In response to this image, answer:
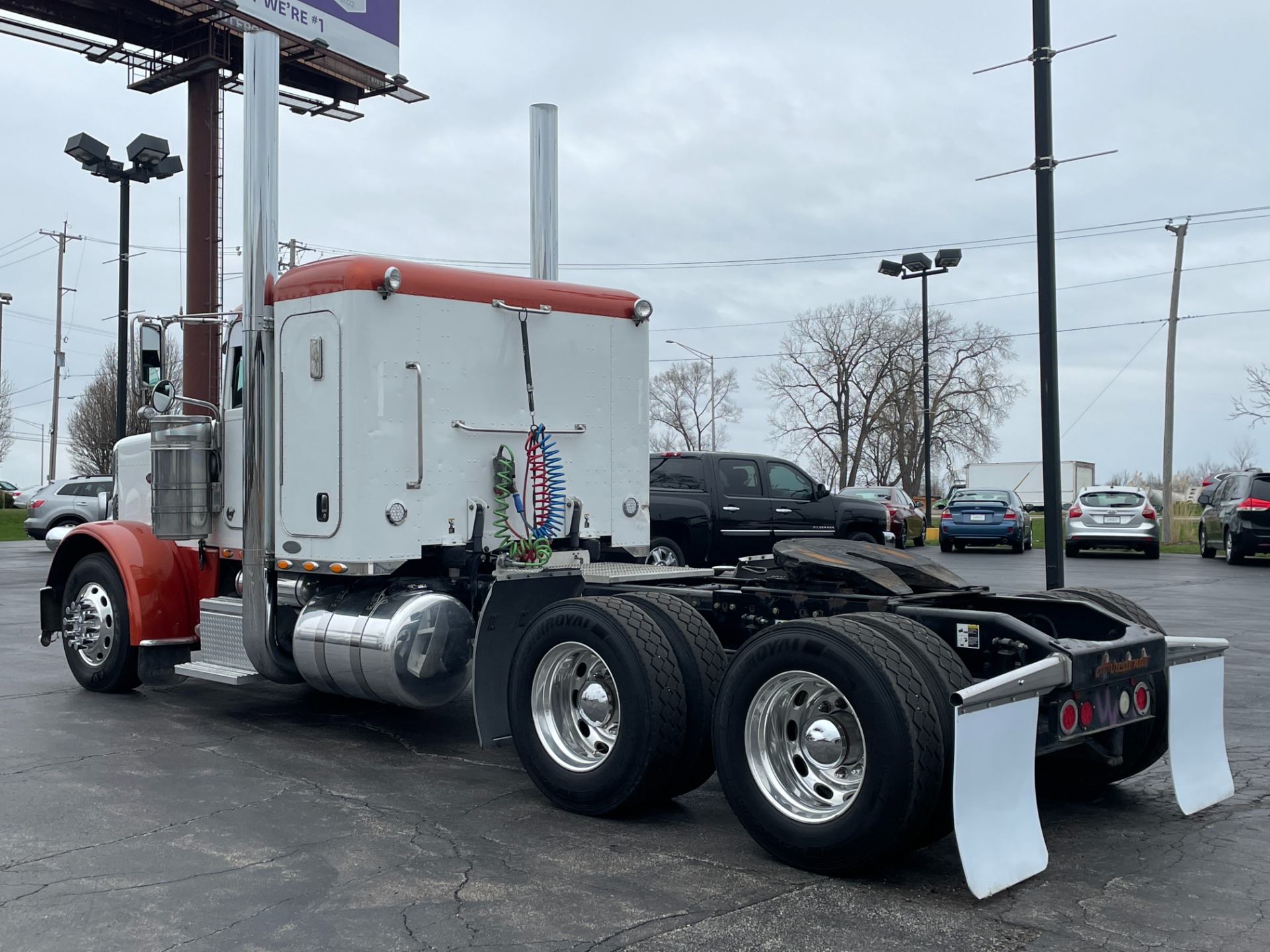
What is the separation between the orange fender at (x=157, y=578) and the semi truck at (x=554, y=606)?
0.07 ft

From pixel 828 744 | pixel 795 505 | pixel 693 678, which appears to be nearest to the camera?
pixel 828 744

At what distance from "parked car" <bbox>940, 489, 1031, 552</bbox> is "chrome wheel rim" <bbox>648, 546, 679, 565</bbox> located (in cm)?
1331

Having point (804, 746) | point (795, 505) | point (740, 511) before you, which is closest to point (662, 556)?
point (740, 511)

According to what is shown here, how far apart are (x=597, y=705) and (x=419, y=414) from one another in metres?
2.24

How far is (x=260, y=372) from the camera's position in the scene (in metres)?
7.38

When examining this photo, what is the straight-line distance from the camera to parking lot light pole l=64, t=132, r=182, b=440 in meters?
28.0

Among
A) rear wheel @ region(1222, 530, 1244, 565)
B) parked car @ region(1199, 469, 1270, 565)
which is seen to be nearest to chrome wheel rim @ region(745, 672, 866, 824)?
parked car @ region(1199, 469, 1270, 565)

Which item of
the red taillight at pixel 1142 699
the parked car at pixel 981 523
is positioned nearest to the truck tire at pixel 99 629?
the red taillight at pixel 1142 699

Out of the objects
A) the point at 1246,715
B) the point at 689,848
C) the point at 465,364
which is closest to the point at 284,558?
the point at 465,364

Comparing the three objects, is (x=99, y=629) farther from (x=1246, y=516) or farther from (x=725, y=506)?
(x=1246, y=516)

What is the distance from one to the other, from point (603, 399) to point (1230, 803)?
432 centimetres

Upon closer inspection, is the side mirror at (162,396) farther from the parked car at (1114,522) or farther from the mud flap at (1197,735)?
the parked car at (1114,522)

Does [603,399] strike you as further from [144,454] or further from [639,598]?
[144,454]

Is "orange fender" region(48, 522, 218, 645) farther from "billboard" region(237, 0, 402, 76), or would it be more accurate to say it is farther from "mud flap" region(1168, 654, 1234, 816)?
"billboard" region(237, 0, 402, 76)
